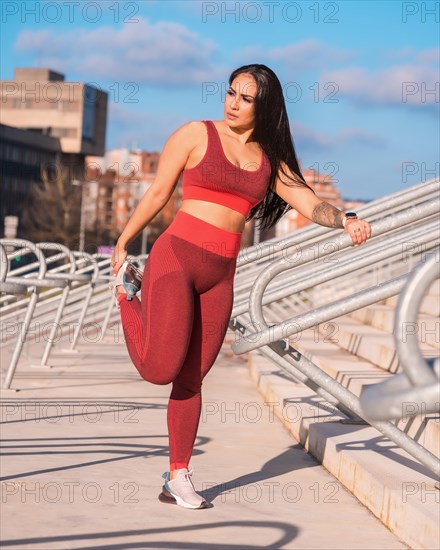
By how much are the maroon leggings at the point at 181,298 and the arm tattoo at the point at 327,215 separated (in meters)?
0.28

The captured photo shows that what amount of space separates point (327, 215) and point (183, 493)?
1101mm

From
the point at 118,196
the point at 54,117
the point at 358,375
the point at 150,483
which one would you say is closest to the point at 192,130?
the point at 150,483

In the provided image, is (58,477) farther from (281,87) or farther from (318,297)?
(318,297)

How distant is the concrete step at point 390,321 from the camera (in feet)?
24.3

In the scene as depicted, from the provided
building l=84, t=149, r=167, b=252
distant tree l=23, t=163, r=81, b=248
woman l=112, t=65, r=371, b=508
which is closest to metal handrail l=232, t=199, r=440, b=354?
woman l=112, t=65, r=371, b=508

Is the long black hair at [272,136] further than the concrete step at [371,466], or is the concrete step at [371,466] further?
the long black hair at [272,136]

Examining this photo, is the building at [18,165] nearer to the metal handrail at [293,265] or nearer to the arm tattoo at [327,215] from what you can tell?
the metal handrail at [293,265]

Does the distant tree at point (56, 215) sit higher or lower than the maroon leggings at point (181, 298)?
lower

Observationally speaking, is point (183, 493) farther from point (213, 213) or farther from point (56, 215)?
point (56, 215)

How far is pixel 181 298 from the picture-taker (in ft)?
13.5

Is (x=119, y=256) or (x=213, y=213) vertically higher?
(x=213, y=213)

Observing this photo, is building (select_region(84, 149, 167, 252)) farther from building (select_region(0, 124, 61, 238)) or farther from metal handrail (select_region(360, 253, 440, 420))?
metal handrail (select_region(360, 253, 440, 420))

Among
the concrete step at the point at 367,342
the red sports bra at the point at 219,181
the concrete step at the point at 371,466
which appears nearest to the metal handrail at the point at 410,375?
the concrete step at the point at 371,466

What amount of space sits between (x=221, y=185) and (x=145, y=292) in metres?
0.46
